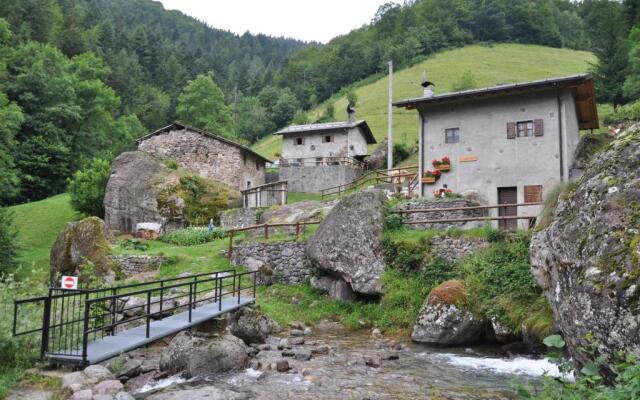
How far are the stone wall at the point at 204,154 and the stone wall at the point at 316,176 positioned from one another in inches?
218

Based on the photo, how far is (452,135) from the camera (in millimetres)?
22828

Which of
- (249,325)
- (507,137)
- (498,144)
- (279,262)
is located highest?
(507,137)

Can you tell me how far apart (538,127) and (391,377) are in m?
15.4

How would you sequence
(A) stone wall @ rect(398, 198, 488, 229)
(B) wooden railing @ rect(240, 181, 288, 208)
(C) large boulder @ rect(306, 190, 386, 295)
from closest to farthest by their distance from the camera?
1. (C) large boulder @ rect(306, 190, 386, 295)
2. (A) stone wall @ rect(398, 198, 488, 229)
3. (B) wooden railing @ rect(240, 181, 288, 208)

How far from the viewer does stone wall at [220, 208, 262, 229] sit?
95.2 ft

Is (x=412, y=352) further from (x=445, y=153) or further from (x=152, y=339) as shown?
(x=445, y=153)

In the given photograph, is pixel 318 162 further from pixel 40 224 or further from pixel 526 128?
pixel 526 128

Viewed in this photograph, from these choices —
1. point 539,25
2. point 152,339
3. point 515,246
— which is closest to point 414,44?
point 539,25

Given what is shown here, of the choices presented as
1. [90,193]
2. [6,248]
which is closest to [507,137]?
[6,248]

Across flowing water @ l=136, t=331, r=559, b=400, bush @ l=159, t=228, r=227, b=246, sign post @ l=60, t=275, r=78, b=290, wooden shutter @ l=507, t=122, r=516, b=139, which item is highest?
wooden shutter @ l=507, t=122, r=516, b=139

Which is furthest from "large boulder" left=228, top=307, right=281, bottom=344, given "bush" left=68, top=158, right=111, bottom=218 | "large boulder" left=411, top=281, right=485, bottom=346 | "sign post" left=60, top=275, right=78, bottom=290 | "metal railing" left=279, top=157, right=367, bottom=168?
"metal railing" left=279, top=157, right=367, bottom=168

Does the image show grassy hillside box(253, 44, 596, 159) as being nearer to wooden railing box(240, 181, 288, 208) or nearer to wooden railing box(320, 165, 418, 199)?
wooden railing box(320, 165, 418, 199)

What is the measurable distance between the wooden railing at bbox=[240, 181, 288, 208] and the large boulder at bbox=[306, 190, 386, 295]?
15574mm

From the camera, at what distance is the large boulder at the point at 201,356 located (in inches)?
394
